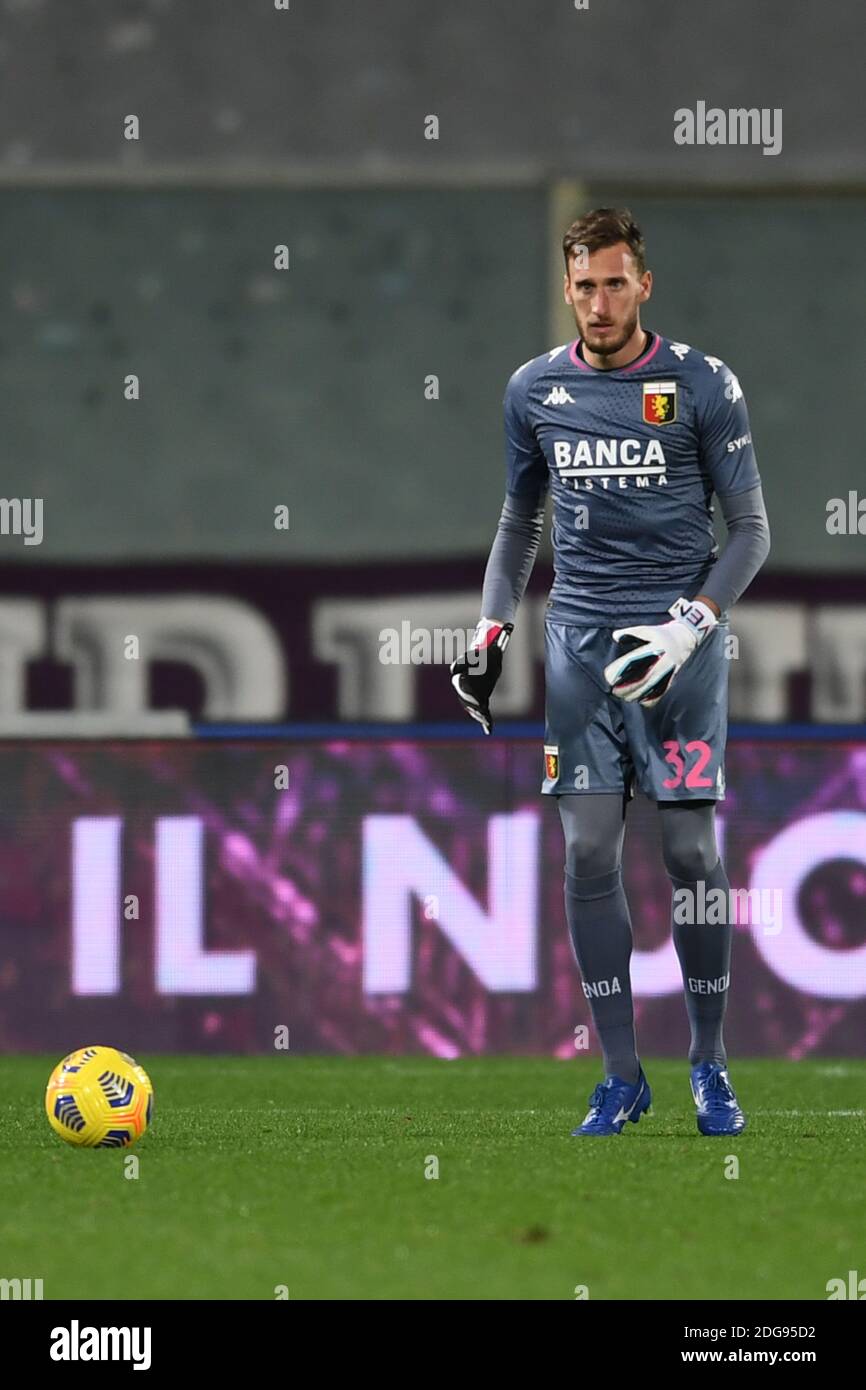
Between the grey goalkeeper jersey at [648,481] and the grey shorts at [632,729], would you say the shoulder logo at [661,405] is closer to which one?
the grey goalkeeper jersey at [648,481]

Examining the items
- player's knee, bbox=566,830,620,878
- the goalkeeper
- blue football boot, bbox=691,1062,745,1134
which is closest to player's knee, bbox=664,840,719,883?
the goalkeeper

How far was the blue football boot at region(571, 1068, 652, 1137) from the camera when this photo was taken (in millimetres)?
5039

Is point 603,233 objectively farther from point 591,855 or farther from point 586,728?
point 591,855

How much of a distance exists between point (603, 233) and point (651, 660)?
0.86 meters

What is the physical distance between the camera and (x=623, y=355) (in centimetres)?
508


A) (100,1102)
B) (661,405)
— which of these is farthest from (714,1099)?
(661,405)

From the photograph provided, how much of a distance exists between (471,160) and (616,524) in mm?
6795

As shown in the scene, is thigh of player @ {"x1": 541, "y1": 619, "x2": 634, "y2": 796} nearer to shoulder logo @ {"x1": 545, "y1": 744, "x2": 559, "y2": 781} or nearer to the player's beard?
shoulder logo @ {"x1": 545, "y1": 744, "x2": 559, "y2": 781}

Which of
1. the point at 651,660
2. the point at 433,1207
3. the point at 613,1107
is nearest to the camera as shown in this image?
the point at 433,1207

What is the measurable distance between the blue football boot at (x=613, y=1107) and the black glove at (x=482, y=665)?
80cm

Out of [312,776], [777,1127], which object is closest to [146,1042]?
[312,776]
